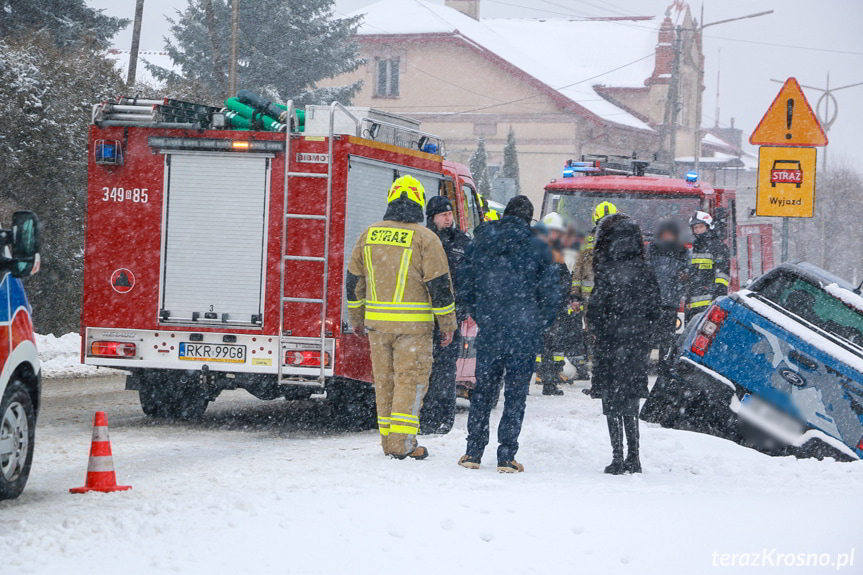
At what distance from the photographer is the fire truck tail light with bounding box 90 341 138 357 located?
32.8ft

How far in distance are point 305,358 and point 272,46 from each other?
1100 inches

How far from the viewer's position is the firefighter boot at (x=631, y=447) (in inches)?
319

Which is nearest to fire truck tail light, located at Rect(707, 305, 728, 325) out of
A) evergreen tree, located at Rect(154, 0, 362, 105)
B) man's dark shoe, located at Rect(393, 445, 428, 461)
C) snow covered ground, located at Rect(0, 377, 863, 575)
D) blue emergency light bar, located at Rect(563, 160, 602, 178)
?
snow covered ground, located at Rect(0, 377, 863, 575)

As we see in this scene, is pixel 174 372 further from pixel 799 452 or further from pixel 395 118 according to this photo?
pixel 799 452

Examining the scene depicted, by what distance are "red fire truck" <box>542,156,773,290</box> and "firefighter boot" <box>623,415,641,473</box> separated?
7.84 metres

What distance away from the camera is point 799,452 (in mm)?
8898

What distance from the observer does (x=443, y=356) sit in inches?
374

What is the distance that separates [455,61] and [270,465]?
49190mm

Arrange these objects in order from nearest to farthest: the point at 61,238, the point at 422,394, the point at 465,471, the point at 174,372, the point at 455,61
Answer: the point at 465,471 → the point at 422,394 → the point at 174,372 → the point at 61,238 → the point at 455,61

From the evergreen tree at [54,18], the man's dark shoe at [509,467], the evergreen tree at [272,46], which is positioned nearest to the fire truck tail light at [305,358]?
the man's dark shoe at [509,467]

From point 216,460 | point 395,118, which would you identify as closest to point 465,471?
point 216,460

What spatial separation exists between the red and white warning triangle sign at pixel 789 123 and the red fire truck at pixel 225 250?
3715 millimetres

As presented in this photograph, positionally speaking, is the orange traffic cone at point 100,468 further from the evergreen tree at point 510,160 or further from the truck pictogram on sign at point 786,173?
the evergreen tree at point 510,160

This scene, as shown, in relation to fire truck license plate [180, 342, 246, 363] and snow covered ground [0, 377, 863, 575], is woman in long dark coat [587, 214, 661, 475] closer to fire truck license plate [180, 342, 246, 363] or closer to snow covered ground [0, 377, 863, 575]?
snow covered ground [0, 377, 863, 575]
